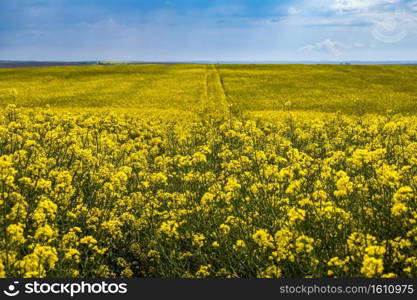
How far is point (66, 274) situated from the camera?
4.73 m

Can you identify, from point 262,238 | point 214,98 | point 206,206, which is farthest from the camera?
point 214,98

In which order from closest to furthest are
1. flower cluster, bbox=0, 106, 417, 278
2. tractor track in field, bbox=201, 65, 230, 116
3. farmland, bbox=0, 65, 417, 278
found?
1. flower cluster, bbox=0, 106, 417, 278
2. farmland, bbox=0, 65, 417, 278
3. tractor track in field, bbox=201, 65, 230, 116

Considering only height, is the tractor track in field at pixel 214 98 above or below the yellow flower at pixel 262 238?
above

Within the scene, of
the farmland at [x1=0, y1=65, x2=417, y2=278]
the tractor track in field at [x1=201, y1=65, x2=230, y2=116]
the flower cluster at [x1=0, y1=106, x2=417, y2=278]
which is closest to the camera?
the flower cluster at [x1=0, y1=106, x2=417, y2=278]

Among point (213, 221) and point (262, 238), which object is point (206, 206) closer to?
point (213, 221)

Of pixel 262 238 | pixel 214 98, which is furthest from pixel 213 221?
pixel 214 98

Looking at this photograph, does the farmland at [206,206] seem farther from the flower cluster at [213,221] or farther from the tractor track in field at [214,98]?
the tractor track in field at [214,98]

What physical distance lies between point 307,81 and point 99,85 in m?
21.3

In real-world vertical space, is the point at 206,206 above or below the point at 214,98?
below

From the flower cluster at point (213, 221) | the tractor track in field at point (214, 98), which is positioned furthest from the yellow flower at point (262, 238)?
the tractor track in field at point (214, 98)

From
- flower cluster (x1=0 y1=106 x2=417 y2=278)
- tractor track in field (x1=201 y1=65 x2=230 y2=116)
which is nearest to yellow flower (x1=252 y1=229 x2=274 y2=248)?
flower cluster (x1=0 y1=106 x2=417 y2=278)

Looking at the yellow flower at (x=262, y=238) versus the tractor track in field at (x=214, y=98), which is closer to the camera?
the yellow flower at (x=262, y=238)

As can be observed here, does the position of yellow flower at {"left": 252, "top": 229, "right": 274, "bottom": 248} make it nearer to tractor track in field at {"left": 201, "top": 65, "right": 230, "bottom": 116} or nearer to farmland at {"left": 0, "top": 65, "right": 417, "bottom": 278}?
farmland at {"left": 0, "top": 65, "right": 417, "bottom": 278}

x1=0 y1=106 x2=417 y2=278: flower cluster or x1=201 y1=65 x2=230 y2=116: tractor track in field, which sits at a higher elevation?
x1=201 y1=65 x2=230 y2=116: tractor track in field
